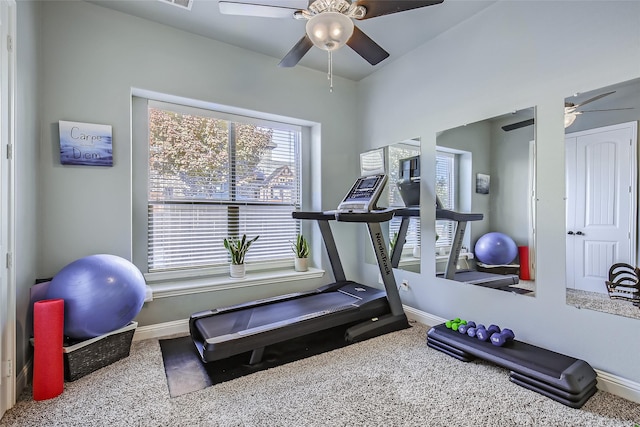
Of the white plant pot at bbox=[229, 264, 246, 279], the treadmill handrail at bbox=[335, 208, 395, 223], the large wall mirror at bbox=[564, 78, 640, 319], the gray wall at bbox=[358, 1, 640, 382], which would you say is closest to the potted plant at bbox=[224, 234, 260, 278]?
the white plant pot at bbox=[229, 264, 246, 279]

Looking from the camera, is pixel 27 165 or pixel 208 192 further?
pixel 208 192

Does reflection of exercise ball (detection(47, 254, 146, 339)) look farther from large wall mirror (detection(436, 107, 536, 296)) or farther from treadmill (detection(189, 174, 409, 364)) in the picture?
large wall mirror (detection(436, 107, 536, 296))

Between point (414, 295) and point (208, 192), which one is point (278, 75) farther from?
point (414, 295)

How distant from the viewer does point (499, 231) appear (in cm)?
263

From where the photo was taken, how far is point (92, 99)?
101 inches

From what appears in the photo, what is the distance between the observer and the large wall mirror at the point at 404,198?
3.29 m

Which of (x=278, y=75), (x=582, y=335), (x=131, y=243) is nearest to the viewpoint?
(x=582, y=335)

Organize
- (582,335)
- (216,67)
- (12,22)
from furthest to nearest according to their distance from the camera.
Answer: (216,67), (582,335), (12,22)

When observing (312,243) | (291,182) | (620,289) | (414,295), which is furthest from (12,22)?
(620,289)

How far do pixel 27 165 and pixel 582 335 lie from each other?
3.96 metres

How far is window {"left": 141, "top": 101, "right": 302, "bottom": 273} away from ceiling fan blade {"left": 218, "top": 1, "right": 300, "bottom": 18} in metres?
1.53

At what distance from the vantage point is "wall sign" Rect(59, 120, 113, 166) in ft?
7.96

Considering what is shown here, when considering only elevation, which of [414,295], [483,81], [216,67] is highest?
[216,67]

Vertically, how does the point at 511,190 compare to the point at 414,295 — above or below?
above
